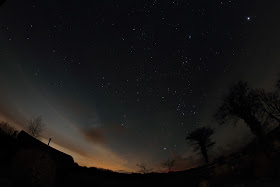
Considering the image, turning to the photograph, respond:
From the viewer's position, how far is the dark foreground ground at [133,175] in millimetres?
5234

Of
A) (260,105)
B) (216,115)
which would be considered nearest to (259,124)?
(260,105)

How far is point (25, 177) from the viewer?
5.04m

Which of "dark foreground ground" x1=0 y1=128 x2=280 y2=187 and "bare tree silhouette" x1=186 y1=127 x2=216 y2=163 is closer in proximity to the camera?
"dark foreground ground" x1=0 y1=128 x2=280 y2=187

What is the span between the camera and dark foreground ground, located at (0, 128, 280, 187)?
17.2ft

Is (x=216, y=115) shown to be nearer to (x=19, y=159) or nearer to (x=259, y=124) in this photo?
(x=259, y=124)

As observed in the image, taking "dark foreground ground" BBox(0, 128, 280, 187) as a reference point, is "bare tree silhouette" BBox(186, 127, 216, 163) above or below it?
above

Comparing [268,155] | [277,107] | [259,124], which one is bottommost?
[268,155]

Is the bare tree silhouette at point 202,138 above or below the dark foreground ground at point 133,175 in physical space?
above

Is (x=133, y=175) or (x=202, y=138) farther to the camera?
(x=202, y=138)

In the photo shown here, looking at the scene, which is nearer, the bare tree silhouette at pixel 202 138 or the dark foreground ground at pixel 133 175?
the dark foreground ground at pixel 133 175

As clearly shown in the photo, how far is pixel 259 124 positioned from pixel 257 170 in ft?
52.2

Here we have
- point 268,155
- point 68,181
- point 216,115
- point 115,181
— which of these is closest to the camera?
point 268,155

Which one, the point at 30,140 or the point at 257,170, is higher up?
the point at 30,140

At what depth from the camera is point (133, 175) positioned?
36.3 feet
